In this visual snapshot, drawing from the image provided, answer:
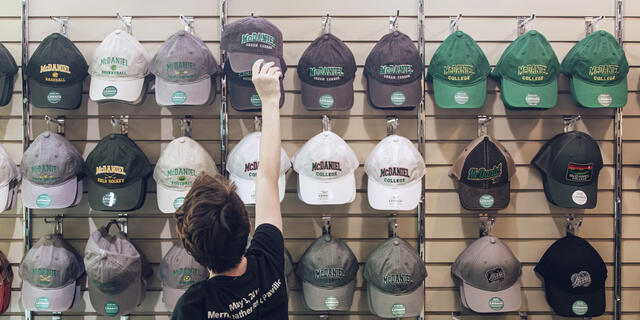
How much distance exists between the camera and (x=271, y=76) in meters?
1.19

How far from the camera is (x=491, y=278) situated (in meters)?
2.72

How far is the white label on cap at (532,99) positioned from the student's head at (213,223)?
7.72 ft

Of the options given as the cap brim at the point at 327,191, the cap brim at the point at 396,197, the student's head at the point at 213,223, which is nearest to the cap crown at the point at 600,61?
the cap brim at the point at 396,197

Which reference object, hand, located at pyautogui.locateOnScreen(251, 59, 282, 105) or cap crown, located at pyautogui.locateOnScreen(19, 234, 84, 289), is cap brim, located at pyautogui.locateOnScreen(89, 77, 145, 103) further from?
hand, located at pyautogui.locateOnScreen(251, 59, 282, 105)

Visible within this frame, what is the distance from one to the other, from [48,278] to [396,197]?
2300 mm

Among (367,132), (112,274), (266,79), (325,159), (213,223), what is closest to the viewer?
(213,223)

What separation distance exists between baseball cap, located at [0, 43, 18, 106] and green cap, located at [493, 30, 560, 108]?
3379 millimetres

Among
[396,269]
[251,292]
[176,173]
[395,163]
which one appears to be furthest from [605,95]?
[176,173]

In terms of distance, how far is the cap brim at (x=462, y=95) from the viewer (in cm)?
278

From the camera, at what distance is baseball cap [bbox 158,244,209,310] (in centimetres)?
267

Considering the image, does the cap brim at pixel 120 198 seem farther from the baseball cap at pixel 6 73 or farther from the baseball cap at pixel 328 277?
the baseball cap at pixel 328 277

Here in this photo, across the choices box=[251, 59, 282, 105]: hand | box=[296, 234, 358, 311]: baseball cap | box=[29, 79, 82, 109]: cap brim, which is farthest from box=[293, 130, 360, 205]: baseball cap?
box=[29, 79, 82, 109]: cap brim

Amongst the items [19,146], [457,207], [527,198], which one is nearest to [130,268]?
[19,146]

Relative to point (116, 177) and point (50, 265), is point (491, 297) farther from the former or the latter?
point (50, 265)
